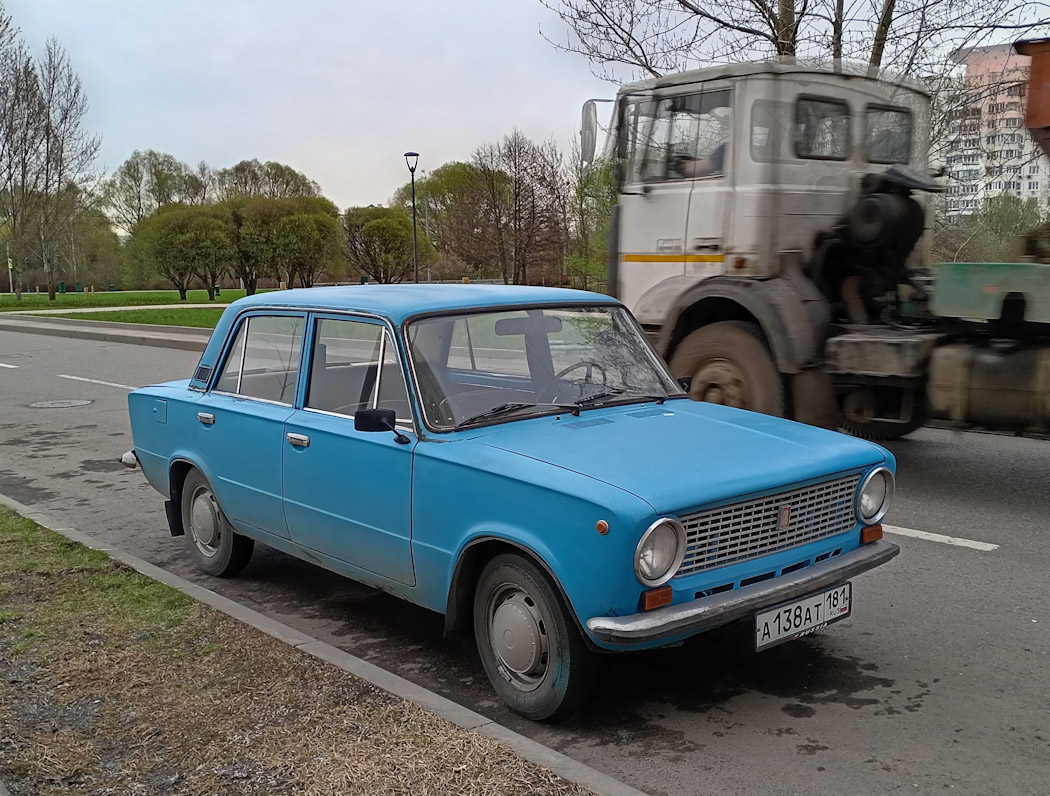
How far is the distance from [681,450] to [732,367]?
14.5 ft

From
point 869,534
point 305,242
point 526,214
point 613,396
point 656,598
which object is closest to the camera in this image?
point 656,598

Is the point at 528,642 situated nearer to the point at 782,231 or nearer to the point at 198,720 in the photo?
the point at 198,720

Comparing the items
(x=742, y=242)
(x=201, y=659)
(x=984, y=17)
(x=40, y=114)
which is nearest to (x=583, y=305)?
(x=201, y=659)

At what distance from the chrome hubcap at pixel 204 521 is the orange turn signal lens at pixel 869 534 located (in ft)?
11.4

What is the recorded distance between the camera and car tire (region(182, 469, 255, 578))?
226 inches

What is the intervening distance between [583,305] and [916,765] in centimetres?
260

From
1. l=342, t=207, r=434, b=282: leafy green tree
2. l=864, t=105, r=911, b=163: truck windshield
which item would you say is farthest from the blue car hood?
l=342, t=207, r=434, b=282: leafy green tree

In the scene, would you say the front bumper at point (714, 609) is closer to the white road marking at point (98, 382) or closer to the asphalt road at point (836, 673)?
the asphalt road at point (836, 673)

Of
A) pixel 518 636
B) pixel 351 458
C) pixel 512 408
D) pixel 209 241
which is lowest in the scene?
pixel 518 636

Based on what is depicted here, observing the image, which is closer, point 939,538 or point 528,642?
point 528,642

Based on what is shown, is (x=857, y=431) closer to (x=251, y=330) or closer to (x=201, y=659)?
(x=251, y=330)

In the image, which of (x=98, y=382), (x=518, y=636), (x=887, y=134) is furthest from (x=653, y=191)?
(x=98, y=382)

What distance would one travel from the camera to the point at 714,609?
3.57 m

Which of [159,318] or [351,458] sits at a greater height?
[351,458]
